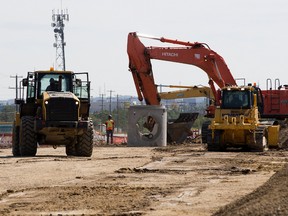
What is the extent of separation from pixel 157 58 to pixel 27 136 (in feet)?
56.8

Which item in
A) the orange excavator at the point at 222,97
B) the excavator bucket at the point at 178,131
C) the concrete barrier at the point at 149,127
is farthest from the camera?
the excavator bucket at the point at 178,131

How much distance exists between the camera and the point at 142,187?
17.2 meters

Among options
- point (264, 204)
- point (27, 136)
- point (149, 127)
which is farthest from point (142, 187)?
point (149, 127)

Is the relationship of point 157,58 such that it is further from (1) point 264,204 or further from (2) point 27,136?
(1) point 264,204

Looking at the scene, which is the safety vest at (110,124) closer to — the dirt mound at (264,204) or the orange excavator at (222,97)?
the orange excavator at (222,97)

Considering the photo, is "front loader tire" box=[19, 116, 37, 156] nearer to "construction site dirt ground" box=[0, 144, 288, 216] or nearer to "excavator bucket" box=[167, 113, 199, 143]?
"construction site dirt ground" box=[0, 144, 288, 216]

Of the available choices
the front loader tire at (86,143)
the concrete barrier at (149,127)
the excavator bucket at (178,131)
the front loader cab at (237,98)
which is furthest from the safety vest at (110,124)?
the front loader tire at (86,143)

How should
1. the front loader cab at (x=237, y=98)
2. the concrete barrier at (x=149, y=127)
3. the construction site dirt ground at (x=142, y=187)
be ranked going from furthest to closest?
the concrete barrier at (x=149, y=127) → the front loader cab at (x=237, y=98) → the construction site dirt ground at (x=142, y=187)

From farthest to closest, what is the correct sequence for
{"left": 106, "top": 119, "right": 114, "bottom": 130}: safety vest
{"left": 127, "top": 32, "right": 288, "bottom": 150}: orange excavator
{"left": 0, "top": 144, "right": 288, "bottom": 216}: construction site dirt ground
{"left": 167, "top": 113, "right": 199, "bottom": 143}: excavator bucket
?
{"left": 106, "top": 119, "right": 114, "bottom": 130}: safety vest
{"left": 167, "top": 113, "right": 199, "bottom": 143}: excavator bucket
{"left": 127, "top": 32, "right": 288, "bottom": 150}: orange excavator
{"left": 0, "top": 144, "right": 288, "bottom": 216}: construction site dirt ground

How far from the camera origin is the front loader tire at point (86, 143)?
29.1 m

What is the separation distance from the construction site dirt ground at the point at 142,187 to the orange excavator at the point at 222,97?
7.56 metres

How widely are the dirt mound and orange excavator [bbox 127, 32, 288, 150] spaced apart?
1936 centimetres

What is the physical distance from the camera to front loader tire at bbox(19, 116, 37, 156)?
2853 centimetres

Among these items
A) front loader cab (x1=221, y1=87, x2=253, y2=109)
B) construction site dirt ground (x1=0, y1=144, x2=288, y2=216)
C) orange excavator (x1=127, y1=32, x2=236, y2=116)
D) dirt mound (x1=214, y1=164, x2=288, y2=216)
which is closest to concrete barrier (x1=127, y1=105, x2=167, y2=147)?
orange excavator (x1=127, y1=32, x2=236, y2=116)
